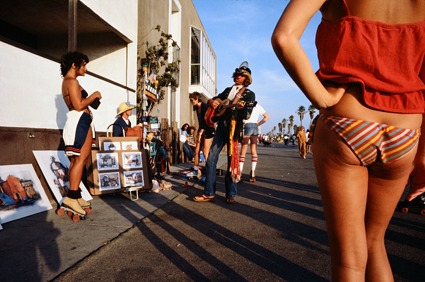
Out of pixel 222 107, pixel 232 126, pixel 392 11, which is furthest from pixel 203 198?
pixel 392 11

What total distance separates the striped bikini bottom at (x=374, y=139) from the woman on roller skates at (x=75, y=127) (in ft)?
10.9

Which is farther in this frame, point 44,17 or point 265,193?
point 44,17

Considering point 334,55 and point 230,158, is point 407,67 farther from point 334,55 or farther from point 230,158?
point 230,158

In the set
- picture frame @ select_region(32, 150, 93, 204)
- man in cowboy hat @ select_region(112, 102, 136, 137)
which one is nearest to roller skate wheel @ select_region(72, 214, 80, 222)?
picture frame @ select_region(32, 150, 93, 204)

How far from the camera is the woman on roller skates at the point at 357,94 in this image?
108 centimetres

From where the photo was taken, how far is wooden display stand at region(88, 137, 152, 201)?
194 inches

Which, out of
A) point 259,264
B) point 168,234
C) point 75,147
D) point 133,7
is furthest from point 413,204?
point 133,7

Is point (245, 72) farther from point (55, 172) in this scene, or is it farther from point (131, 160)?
point (55, 172)

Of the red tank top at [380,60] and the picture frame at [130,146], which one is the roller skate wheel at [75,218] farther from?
the red tank top at [380,60]

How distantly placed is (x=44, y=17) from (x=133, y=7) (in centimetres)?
228

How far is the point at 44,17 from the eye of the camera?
25.9 ft

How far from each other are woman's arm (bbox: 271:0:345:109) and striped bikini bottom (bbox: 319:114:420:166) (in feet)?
0.36

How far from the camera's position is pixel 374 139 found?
1.08 metres

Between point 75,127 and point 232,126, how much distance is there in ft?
7.19
